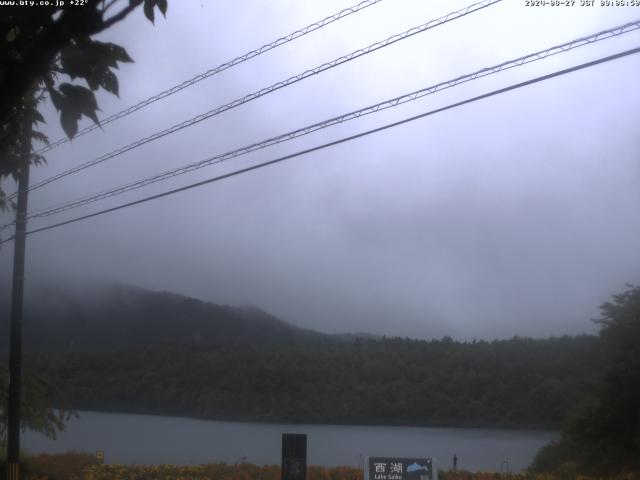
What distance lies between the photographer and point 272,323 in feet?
110

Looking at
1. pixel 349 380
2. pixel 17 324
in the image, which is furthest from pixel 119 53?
pixel 349 380

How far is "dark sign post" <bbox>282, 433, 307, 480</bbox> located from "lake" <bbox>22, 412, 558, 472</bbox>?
7.90 m

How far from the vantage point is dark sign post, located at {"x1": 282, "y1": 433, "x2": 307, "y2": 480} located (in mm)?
12500

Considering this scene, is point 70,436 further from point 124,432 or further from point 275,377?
point 275,377

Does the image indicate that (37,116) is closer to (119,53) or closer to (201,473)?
(119,53)

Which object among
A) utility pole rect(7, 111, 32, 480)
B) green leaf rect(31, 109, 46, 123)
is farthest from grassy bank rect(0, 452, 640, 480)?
green leaf rect(31, 109, 46, 123)

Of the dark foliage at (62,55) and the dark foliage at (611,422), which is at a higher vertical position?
the dark foliage at (62,55)

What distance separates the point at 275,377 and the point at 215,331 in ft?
21.9

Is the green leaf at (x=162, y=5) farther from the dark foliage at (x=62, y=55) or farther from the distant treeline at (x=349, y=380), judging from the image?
the distant treeline at (x=349, y=380)

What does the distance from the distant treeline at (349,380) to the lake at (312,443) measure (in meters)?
0.43

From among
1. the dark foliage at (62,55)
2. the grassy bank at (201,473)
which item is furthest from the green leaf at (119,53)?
the grassy bank at (201,473)

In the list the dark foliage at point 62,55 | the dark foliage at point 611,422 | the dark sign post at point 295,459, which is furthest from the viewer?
the dark foliage at point 611,422

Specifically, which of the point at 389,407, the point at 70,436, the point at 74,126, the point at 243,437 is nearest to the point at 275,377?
the point at 243,437

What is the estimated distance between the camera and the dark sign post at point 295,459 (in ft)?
41.0
